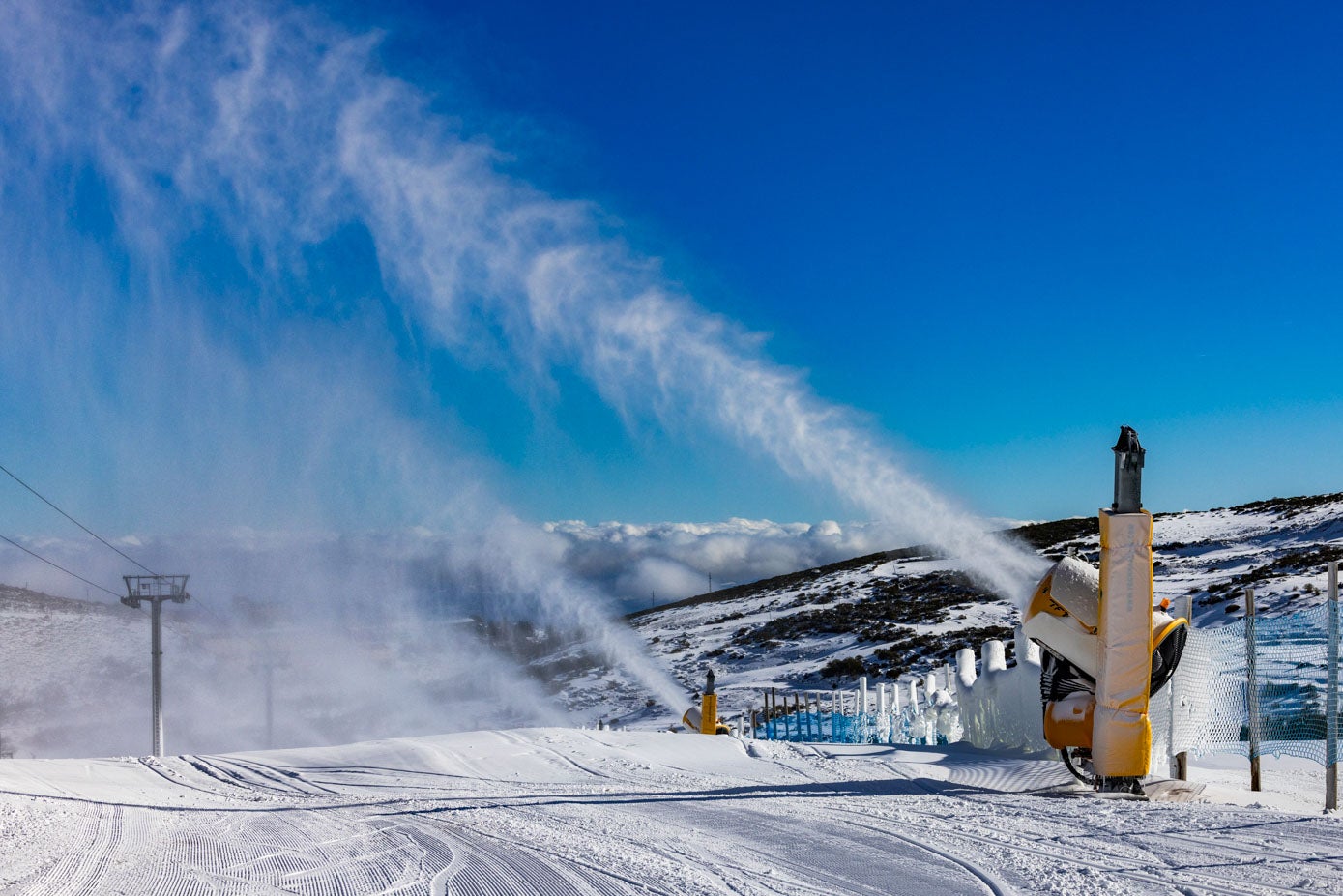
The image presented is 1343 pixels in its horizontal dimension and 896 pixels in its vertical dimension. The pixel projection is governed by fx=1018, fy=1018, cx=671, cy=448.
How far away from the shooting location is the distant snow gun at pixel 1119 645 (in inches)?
410

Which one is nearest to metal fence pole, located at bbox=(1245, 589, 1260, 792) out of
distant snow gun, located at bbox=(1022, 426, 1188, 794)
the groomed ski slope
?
the groomed ski slope

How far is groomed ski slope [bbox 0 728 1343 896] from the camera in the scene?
21.7ft

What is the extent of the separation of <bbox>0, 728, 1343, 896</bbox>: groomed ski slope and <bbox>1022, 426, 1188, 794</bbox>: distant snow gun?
665 millimetres

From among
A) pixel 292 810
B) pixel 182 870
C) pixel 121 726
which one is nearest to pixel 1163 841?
pixel 182 870

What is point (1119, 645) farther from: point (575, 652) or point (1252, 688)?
point (575, 652)

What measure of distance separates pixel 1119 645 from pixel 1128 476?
174 centimetres

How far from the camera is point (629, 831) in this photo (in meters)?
8.43

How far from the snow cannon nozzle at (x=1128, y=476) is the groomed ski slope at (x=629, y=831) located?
2.94 meters

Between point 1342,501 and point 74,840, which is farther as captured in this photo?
point 1342,501

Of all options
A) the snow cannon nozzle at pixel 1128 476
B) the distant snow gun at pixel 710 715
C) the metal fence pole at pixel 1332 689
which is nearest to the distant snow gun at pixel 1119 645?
the snow cannon nozzle at pixel 1128 476

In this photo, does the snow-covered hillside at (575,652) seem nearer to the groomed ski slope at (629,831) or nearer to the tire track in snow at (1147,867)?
the groomed ski slope at (629,831)

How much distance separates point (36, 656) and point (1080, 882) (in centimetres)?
7228

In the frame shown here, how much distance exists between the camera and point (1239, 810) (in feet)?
29.7

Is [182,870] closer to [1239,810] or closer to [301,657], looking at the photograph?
[1239,810]
